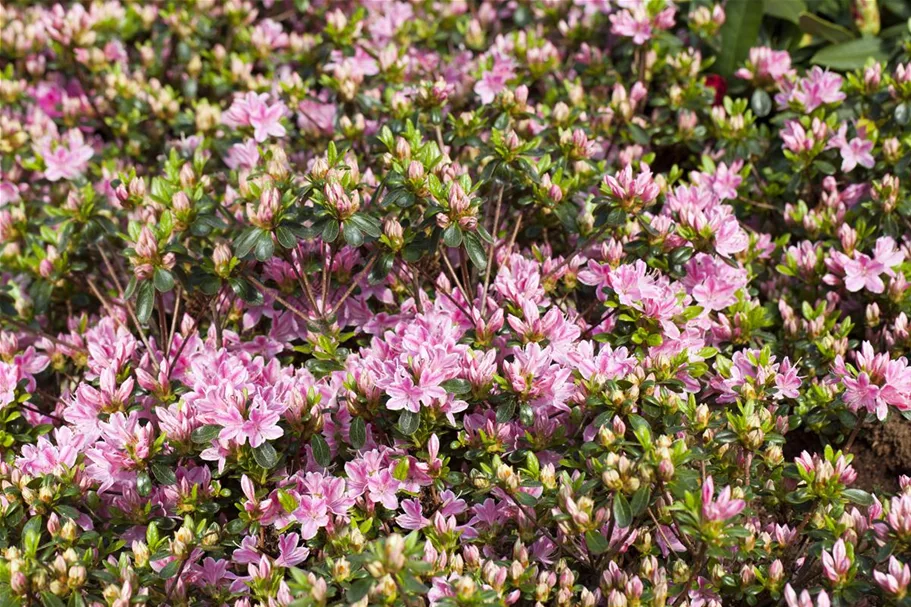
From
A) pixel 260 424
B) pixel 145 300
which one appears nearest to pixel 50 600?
pixel 260 424

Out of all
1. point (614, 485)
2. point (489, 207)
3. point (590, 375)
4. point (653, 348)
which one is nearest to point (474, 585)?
point (614, 485)

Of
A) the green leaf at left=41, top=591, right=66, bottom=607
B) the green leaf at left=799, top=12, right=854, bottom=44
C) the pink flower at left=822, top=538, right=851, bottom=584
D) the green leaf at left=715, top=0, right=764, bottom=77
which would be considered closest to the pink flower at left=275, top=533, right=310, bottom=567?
the green leaf at left=41, top=591, right=66, bottom=607

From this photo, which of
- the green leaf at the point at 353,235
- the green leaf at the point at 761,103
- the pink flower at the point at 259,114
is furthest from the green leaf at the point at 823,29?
the green leaf at the point at 353,235

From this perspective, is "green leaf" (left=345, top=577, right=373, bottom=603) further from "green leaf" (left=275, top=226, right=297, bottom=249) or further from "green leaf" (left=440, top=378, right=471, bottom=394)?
"green leaf" (left=275, top=226, right=297, bottom=249)

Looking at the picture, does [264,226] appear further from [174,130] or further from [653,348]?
[174,130]

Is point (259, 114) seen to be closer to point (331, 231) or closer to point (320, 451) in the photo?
point (331, 231)

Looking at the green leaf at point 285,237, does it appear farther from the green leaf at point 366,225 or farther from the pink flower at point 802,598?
the pink flower at point 802,598
